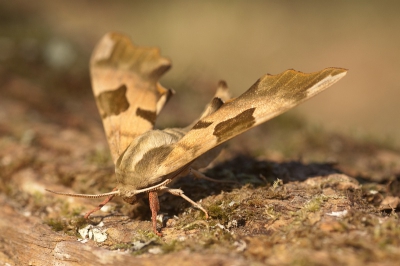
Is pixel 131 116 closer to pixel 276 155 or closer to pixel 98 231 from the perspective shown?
pixel 98 231

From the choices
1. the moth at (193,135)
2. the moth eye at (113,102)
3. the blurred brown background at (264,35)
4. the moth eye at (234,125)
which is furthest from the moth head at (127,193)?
the blurred brown background at (264,35)

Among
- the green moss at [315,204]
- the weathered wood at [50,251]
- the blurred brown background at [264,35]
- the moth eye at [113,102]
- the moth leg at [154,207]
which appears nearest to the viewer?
the weathered wood at [50,251]

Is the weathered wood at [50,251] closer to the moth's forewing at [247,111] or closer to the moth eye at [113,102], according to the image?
the moth's forewing at [247,111]

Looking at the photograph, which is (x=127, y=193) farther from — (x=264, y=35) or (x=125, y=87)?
(x=264, y=35)

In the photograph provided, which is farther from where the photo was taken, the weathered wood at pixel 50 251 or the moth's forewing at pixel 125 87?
the moth's forewing at pixel 125 87

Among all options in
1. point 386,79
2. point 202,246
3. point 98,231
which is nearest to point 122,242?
point 98,231

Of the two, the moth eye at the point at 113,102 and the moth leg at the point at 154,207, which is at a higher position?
the moth eye at the point at 113,102

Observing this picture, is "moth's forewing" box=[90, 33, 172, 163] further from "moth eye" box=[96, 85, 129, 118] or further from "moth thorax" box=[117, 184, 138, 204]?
"moth thorax" box=[117, 184, 138, 204]

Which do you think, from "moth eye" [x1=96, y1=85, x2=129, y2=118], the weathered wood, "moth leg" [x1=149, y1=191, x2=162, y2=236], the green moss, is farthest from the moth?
the green moss
